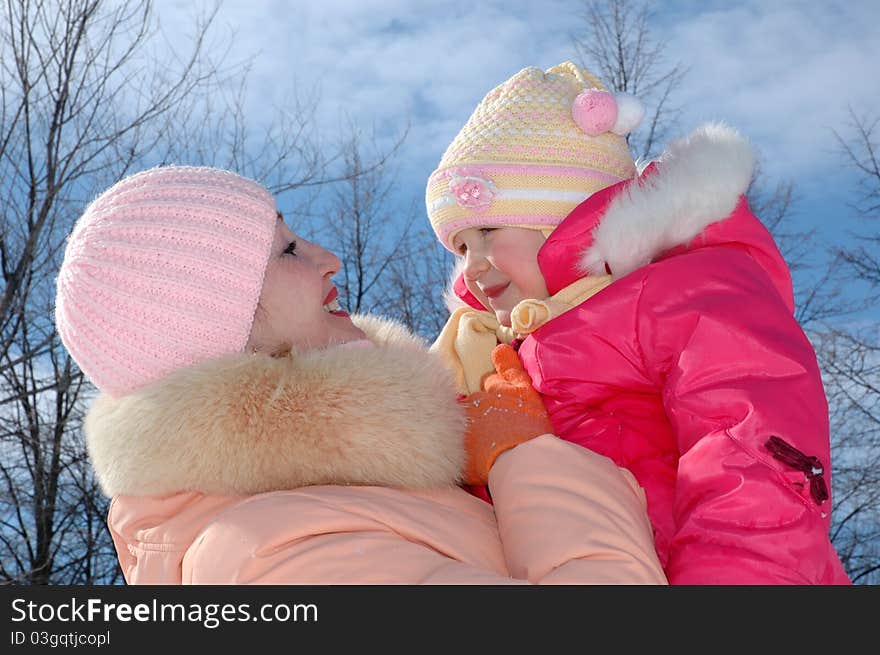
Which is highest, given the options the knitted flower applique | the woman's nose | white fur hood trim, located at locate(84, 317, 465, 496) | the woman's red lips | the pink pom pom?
the pink pom pom

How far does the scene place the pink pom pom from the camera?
117 inches

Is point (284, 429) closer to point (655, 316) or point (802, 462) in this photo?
point (655, 316)

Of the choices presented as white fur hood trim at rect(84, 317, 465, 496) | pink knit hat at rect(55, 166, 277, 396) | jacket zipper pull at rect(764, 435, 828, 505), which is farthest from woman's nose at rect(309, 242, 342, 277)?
jacket zipper pull at rect(764, 435, 828, 505)

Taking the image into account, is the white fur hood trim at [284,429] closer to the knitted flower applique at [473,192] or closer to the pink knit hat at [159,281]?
the pink knit hat at [159,281]

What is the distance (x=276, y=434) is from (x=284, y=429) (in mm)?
20

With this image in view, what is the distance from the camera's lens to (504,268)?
295cm

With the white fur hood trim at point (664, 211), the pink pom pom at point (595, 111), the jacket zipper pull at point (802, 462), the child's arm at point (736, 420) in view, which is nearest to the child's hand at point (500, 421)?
the child's arm at point (736, 420)

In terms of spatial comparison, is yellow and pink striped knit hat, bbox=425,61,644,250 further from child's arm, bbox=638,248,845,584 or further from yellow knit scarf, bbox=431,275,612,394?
child's arm, bbox=638,248,845,584

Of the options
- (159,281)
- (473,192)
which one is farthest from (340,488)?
(473,192)

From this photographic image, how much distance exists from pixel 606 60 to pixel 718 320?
10.1 metres

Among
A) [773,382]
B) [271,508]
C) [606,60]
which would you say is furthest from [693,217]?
[606,60]

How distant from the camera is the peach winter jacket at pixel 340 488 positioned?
1.70m

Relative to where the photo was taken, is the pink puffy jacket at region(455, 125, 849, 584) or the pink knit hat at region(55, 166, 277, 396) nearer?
the pink puffy jacket at region(455, 125, 849, 584)

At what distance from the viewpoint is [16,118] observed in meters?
8.73
